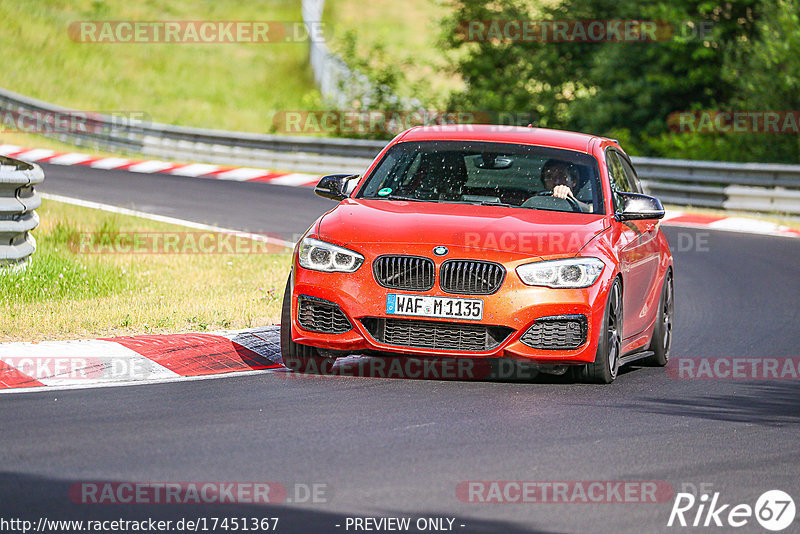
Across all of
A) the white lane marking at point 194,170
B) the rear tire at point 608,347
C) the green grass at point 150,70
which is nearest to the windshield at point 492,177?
the rear tire at point 608,347

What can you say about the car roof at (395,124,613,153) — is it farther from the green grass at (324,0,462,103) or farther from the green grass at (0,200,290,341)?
the green grass at (324,0,462,103)

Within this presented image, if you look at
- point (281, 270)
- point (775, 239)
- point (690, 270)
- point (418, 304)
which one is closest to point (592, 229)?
point (418, 304)

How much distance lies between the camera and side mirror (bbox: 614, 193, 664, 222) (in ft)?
31.6

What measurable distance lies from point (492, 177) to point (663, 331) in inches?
74.2

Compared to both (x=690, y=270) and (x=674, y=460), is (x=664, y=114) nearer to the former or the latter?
(x=690, y=270)

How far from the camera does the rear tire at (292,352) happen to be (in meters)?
9.05

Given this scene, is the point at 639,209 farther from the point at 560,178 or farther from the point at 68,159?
the point at 68,159

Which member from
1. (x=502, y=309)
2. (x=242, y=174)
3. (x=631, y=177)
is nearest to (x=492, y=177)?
(x=502, y=309)

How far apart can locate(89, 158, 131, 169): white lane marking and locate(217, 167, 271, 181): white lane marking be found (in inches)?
98.3

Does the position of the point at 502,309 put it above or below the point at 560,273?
below

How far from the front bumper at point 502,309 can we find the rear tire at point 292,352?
0.78 feet

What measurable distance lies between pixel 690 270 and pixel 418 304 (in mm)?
8791

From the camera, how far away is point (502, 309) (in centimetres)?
866

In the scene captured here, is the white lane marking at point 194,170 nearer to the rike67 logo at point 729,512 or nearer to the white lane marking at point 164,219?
the white lane marking at point 164,219
